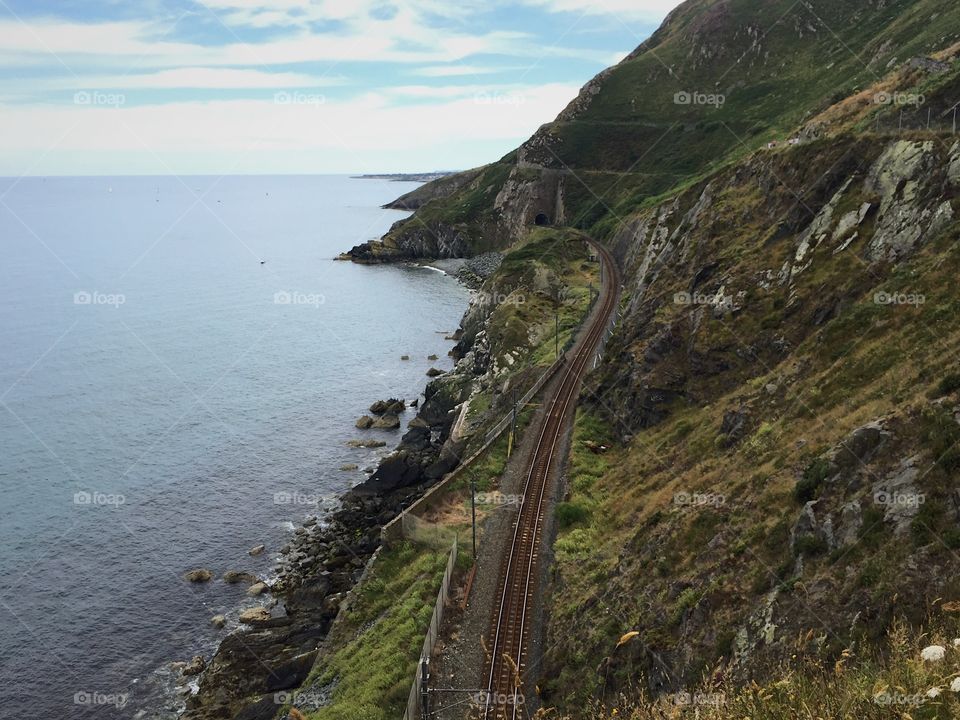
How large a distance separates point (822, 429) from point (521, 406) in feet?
104

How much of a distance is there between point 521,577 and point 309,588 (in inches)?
823

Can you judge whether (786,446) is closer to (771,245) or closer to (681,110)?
(771,245)

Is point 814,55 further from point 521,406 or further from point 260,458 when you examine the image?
point 260,458

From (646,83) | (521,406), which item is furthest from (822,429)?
(646,83)

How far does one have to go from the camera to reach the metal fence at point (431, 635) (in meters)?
25.0

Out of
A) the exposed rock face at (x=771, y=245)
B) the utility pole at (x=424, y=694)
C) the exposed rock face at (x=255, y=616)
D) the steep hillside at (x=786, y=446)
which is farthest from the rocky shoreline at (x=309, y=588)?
the exposed rock face at (x=771, y=245)

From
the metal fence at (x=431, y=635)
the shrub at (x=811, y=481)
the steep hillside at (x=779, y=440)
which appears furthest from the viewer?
the metal fence at (x=431, y=635)

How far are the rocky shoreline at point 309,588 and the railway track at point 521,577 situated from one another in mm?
12351

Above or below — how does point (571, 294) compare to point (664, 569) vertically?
above

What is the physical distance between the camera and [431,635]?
29.0 meters

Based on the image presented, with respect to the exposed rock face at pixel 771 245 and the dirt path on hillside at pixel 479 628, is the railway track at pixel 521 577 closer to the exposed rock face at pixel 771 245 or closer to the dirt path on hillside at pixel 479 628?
the dirt path on hillside at pixel 479 628

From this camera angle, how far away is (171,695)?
39406 mm

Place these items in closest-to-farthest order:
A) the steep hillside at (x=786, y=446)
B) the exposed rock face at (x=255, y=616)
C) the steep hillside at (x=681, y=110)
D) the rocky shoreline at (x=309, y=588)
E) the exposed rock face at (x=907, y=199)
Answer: the steep hillside at (x=786, y=446) → the exposed rock face at (x=907, y=199) → the rocky shoreline at (x=309, y=588) → the exposed rock face at (x=255, y=616) → the steep hillside at (x=681, y=110)

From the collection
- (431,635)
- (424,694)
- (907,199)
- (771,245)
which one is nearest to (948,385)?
(907,199)
